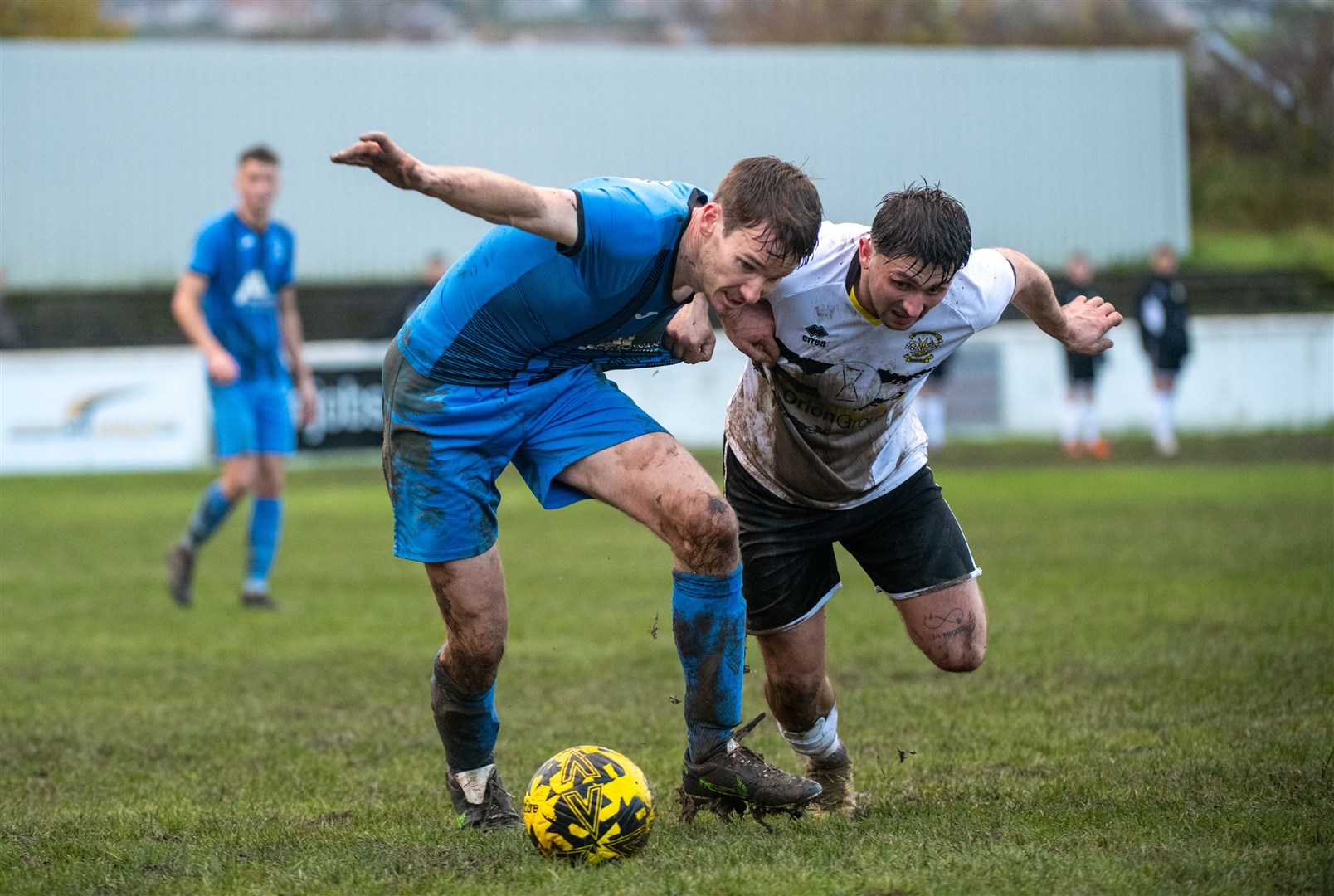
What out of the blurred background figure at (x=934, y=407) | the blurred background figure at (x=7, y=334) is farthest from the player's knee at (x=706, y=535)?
the blurred background figure at (x=7, y=334)

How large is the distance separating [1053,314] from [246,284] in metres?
5.75

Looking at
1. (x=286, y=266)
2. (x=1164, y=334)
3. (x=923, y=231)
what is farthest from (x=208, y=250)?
(x=1164, y=334)

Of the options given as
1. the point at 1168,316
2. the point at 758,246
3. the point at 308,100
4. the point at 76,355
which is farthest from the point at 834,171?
the point at 758,246

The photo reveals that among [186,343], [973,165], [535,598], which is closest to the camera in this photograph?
[535,598]

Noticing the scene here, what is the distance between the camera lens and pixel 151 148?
92.7ft

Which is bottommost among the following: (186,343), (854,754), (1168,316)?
(186,343)

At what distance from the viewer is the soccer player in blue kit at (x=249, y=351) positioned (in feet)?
29.2

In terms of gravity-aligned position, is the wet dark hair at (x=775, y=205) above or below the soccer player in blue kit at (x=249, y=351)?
above

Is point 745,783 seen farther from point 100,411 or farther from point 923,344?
point 100,411

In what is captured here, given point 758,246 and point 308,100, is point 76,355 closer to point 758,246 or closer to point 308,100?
point 308,100

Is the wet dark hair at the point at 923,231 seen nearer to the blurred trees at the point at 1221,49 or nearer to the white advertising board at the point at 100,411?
the white advertising board at the point at 100,411

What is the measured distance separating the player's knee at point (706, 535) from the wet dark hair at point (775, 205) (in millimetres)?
655

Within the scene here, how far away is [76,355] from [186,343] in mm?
4239

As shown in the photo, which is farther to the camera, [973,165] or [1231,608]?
[973,165]
